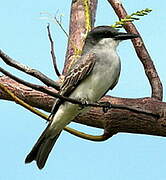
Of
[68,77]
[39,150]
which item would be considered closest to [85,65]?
[68,77]

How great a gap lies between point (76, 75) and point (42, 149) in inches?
20.5


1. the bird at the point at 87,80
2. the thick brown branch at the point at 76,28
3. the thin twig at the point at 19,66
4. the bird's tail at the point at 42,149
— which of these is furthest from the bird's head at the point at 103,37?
the thin twig at the point at 19,66

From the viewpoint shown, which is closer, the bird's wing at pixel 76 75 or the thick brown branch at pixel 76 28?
the bird's wing at pixel 76 75

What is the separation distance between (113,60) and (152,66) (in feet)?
1.23

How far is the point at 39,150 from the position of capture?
3377 millimetres

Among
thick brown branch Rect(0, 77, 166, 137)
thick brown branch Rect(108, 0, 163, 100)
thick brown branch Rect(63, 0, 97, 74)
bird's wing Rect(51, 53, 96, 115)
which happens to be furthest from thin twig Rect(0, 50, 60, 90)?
thick brown branch Rect(63, 0, 97, 74)

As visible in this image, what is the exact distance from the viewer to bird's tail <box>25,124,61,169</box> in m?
3.32

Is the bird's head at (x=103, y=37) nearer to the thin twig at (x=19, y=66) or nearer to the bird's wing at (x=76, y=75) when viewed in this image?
the bird's wing at (x=76, y=75)

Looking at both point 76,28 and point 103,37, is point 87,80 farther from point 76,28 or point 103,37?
point 76,28

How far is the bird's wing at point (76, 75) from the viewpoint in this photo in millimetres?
3203

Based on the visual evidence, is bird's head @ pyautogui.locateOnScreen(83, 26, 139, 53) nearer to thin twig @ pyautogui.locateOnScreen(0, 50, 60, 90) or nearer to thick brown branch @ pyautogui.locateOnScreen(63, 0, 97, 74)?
thick brown branch @ pyautogui.locateOnScreen(63, 0, 97, 74)

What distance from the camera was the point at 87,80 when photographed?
324 cm

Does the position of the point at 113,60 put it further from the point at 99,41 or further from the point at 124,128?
the point at 124,128

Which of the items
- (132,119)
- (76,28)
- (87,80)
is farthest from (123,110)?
(76,28)
